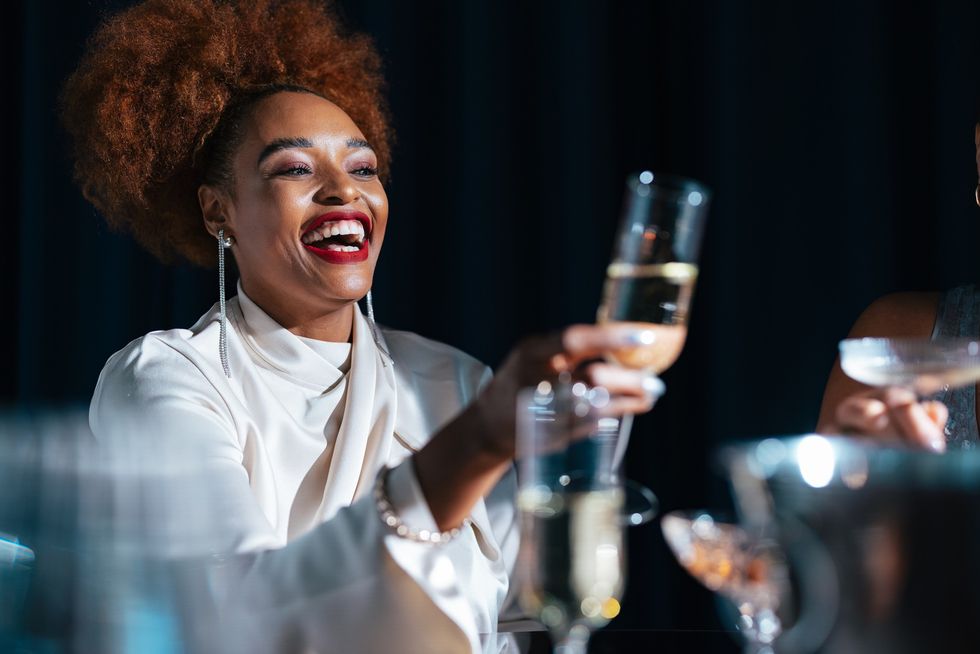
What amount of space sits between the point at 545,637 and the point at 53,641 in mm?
582

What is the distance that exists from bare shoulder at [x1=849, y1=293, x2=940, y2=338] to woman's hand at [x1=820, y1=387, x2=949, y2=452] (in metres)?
0.69

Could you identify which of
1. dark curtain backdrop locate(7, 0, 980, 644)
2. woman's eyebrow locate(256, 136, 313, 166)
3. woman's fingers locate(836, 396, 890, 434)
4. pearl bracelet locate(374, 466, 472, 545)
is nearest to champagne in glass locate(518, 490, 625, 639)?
pearl bracelet locate(374, 466, 472, 545)

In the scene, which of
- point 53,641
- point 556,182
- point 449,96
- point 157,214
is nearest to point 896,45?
point 556,182

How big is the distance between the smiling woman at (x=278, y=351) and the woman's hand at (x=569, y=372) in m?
0.12

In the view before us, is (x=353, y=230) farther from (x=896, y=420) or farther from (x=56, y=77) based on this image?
(x=56, y=77)

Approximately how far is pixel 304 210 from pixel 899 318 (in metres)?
0.95

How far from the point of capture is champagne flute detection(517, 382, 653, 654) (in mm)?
803

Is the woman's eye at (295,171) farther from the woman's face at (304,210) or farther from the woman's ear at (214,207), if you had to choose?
the woman's ear at (214,207)

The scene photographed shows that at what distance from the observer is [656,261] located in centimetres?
95

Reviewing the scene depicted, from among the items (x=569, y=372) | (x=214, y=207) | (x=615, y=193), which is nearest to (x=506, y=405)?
(x=569, y=372)

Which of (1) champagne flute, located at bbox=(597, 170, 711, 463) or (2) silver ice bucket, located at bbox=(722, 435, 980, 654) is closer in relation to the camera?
(2) silver ice bucket, located at bbox=(722, 435, 980, 654)

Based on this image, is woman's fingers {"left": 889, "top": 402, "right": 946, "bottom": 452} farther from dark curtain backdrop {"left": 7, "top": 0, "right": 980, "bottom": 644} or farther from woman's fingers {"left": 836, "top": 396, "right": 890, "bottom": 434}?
dark curtain backdrop {"left": 7, "top": 0, "right": 980, "bottom": 644}

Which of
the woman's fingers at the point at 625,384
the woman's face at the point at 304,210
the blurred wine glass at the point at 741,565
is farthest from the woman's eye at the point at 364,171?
the blurred wine glass at the point at 741,565

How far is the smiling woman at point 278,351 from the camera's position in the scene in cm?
120
